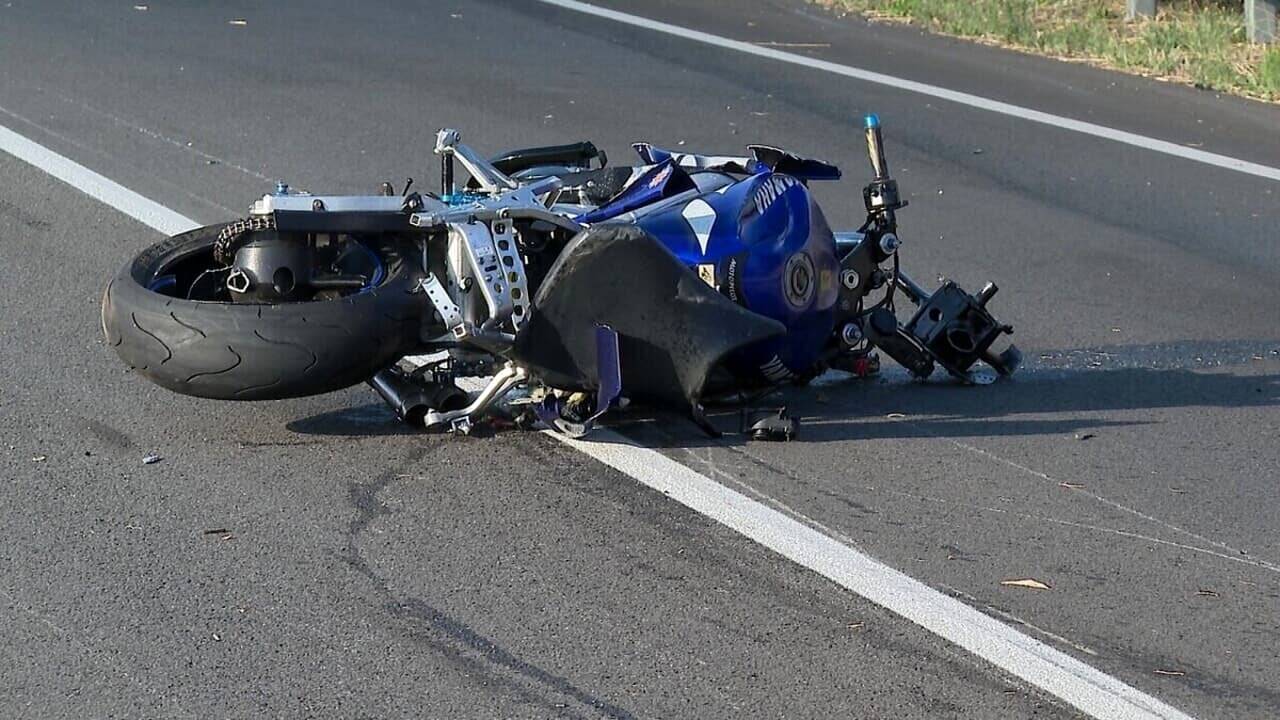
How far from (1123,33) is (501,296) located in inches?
345

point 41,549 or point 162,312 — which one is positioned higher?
point 162,312

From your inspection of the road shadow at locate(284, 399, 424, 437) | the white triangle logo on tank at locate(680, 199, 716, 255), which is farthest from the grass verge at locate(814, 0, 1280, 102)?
the road shadow at locate(284, 399, 424, 437)

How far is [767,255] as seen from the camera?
636 cm

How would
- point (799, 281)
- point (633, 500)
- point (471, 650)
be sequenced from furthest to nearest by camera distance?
point (799, 281) < point (633, 500) < point (471, 650)

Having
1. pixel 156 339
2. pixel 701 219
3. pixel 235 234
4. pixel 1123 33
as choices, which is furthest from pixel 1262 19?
pixel 156 339

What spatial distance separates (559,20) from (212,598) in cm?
897

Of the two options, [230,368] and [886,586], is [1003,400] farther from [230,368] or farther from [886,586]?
[230,368]

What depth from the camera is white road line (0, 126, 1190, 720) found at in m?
4.66

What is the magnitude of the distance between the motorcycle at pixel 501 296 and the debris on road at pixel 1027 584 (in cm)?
119

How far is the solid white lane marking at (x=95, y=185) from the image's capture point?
8.38 m

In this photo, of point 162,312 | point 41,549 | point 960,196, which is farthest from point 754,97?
point 41,549

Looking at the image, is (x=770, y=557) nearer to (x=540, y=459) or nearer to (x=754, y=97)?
(x=540, y=459)

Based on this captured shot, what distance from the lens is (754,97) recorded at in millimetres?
11633

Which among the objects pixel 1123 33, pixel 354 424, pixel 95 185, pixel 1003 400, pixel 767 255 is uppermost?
pixel 767 255
